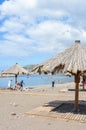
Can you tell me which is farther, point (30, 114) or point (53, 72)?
point (53, 72)

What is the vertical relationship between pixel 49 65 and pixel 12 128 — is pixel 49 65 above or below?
above

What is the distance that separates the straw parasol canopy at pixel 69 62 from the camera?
36.6 feet

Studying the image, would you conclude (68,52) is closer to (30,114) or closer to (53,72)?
(53,72)

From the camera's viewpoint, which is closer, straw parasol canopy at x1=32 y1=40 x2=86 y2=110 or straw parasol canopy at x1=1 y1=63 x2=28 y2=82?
straw parasol canopy at x1=32 y1=40 x2=86 y2=110

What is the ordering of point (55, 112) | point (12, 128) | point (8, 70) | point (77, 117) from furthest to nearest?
point (8, 70), point (55, 112), point (77, 117), point (12, 128)

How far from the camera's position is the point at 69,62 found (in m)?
11.4

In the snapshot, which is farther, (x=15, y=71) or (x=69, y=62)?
(x=15, y=71)

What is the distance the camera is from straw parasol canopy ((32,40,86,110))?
1114cm

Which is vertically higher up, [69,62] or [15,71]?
[15,71]

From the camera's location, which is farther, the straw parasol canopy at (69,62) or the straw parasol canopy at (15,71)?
the straw parasol canopy at (15,71)

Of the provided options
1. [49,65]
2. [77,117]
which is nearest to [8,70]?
[49,65]

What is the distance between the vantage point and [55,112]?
11641mm

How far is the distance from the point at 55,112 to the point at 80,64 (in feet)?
7.09

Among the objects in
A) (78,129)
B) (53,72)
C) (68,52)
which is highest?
(68,52)
